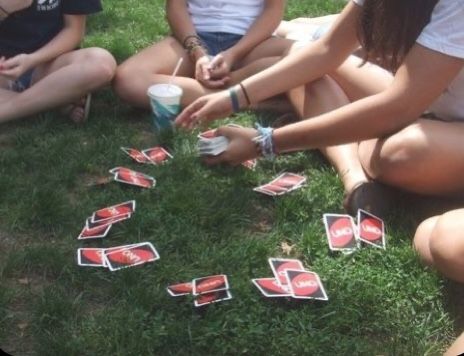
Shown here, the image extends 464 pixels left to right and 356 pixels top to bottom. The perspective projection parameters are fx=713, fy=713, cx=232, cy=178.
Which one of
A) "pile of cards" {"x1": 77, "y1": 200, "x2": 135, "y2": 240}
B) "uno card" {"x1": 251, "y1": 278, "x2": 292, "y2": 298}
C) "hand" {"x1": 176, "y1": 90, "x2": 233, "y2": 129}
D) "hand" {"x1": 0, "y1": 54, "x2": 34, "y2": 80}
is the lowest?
"pile of cards" {"x1": 77, "y1": 200, "x2": 135, "y2": 240}

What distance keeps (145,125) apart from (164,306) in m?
1.40

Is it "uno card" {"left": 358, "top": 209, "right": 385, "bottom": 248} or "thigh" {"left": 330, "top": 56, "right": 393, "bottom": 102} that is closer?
"uno card" {"left": 358, "top": 209, "right": 385, "bottom": 248}

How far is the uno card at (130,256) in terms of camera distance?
231cm

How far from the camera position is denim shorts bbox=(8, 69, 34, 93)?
11.2 feet

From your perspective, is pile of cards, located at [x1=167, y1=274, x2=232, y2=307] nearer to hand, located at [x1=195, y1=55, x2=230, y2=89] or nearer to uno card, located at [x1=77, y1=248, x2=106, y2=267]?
uno card, located at [x1=77, y1=248, x2=106, y2=267]

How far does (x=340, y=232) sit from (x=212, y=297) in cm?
61

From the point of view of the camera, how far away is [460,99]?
99.6 inches

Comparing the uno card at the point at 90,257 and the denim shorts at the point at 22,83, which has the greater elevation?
the uno card at the point at 90,257

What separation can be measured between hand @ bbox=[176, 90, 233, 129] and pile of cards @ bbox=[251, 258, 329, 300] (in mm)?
754

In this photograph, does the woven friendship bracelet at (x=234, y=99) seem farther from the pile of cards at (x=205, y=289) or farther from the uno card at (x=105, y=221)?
the pile of cards at (x=205, y=289)

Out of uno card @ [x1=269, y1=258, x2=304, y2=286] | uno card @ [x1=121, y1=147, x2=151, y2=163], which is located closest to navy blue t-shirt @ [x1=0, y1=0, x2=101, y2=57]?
uno card @ [x1=121, y1=147, x2=151, y2=163]

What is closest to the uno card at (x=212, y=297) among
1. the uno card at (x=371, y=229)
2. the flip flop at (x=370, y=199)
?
the uno card at (x=371, y=229)

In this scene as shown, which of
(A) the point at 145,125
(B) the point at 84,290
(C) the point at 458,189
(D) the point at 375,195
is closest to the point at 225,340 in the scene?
(B) the point at 84,290

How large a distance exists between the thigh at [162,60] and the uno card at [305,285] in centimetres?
153
